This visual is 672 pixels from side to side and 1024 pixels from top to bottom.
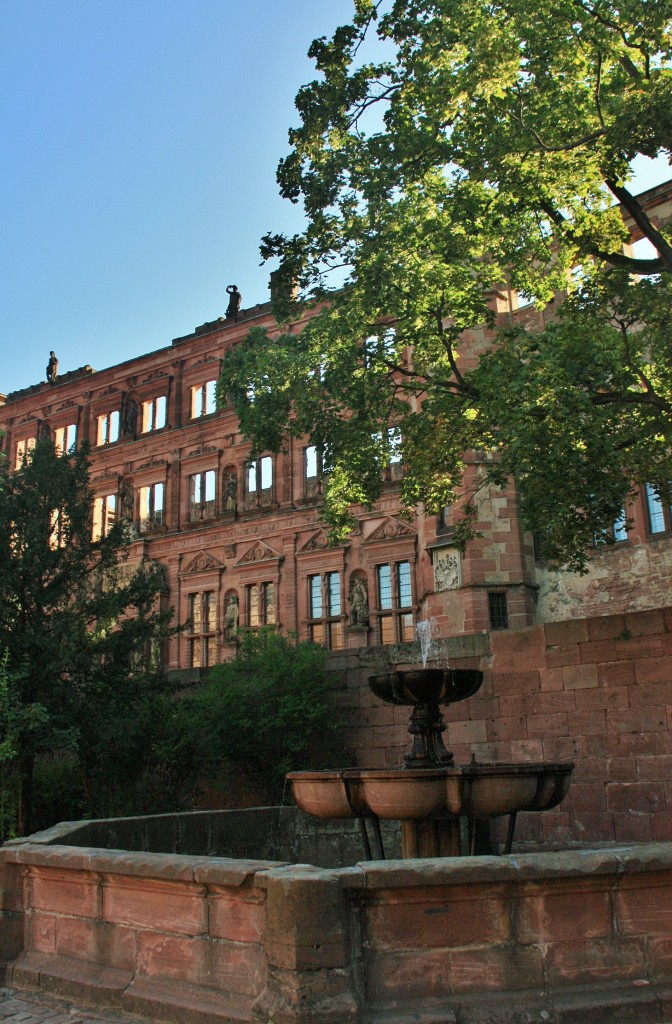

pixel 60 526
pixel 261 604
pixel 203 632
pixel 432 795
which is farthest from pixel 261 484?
pixel 432 795

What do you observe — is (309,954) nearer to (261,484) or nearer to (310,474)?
(310,474)

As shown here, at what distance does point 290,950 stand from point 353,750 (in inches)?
416

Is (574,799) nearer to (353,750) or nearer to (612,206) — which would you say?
(353,750)

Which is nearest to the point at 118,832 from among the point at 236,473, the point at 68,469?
the point at 68,469

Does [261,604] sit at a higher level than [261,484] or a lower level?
lower

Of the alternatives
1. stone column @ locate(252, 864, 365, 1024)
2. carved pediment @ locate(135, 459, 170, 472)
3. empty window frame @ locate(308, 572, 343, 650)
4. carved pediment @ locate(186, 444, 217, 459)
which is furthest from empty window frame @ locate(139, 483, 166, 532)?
stone column @ locate(252, 864, 365, 1024)

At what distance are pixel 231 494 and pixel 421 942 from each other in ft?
101

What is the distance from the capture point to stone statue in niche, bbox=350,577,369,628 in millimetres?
30531

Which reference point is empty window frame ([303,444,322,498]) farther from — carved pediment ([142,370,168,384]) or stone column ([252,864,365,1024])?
stone column ([252,864,365,1024])

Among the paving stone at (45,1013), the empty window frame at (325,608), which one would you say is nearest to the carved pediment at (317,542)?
the empty window frame at (325,608)

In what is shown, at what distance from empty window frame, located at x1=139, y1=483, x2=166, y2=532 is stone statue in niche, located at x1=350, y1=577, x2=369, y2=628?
33.3 feet

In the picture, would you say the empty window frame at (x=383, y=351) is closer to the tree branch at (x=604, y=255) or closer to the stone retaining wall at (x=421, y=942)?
the tree branch at (x=604, y=255)

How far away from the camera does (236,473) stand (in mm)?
35594

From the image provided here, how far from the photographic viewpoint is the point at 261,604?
33625 mm
